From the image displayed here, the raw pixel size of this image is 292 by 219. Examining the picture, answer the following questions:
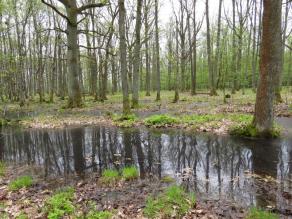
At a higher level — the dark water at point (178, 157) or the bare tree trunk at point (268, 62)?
the bare tree trunk at point (268, 62)

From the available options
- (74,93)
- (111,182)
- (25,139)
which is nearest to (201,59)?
(74,93)

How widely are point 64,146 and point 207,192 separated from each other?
593 cm

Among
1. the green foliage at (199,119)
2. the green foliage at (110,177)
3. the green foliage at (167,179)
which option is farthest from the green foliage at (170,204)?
the green foliage at (199,119)

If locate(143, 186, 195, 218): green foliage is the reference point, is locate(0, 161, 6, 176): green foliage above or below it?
below

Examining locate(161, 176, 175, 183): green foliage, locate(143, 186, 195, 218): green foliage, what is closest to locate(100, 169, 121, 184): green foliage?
locate(161, 176, 175, 183): green foliage

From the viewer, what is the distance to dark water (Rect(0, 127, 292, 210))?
5531 mm

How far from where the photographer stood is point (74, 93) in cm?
2048

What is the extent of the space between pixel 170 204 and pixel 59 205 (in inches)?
76.9

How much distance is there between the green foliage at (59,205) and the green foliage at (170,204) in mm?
1365

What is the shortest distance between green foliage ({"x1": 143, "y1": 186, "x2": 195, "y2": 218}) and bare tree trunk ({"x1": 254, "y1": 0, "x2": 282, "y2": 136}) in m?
4.92

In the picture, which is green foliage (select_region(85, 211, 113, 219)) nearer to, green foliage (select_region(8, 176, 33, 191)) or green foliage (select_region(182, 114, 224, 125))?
green foliage (select_region(8, 176, 33, 191))

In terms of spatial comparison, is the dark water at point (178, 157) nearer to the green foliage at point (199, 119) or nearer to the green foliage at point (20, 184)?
the green foliage at point (20, 184)

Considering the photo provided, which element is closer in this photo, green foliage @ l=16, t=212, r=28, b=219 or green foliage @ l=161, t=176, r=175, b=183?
green foliage @ l=16, t=212, r=28, b=219

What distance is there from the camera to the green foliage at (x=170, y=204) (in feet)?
15.2
